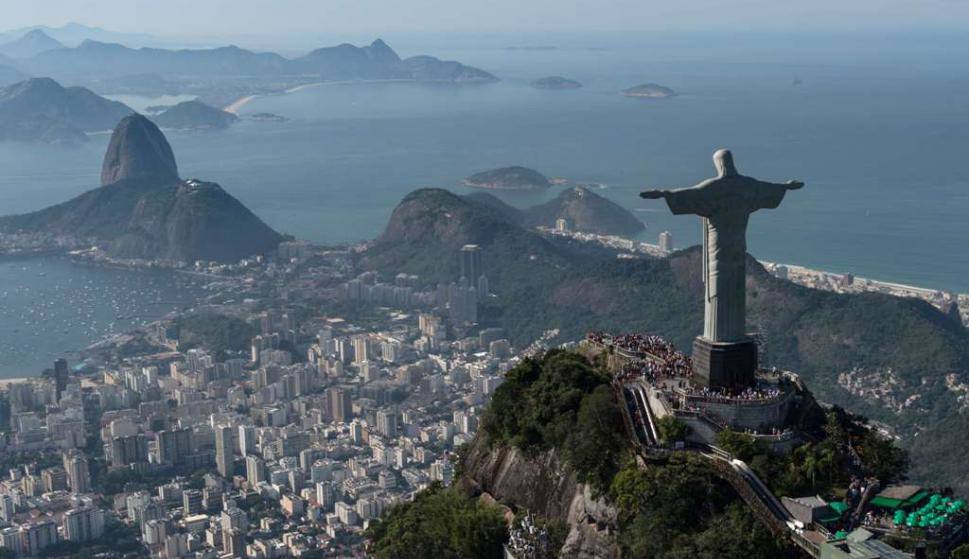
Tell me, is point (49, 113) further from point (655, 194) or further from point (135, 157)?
point (655, 194)

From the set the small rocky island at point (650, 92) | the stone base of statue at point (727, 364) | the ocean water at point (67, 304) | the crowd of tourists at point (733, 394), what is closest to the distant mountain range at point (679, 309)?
the ocean water at point (67, 304)

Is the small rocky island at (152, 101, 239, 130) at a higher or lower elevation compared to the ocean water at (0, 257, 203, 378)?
higher

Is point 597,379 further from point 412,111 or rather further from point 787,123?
point 412,111

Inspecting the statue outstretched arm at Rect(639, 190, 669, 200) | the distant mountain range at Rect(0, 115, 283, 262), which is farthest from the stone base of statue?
the distant mountain range at Rect(0, 115, 283, 262)

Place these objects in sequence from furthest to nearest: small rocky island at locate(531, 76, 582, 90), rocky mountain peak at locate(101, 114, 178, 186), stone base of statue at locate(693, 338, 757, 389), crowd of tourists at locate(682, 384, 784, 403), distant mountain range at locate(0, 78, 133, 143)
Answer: small rocky island at locate(531, 76, 582, 90) → distant mountain range at locate(0, 78, 133, 143) → rocky mountain peak at locate(101, 114, 178, 186) → stone base of statue at locate(693, 338, 757, 389) → crowd of tourists at locate(682, 384, 784, 403)

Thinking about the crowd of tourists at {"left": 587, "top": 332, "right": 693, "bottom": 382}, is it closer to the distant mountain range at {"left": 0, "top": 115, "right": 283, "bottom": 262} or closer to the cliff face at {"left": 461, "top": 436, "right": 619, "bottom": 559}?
the cliff face at {"left": 461, "top": 436, "right": 619, "bottom": 559}

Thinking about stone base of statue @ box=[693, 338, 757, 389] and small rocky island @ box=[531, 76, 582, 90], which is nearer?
stone base of statue @ box=[693, 338, 757, 389]

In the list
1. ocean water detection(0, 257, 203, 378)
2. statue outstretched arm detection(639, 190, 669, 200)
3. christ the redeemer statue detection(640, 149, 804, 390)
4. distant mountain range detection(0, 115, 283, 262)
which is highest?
statue outstretched arm detection(639, 190, 669, 200)
